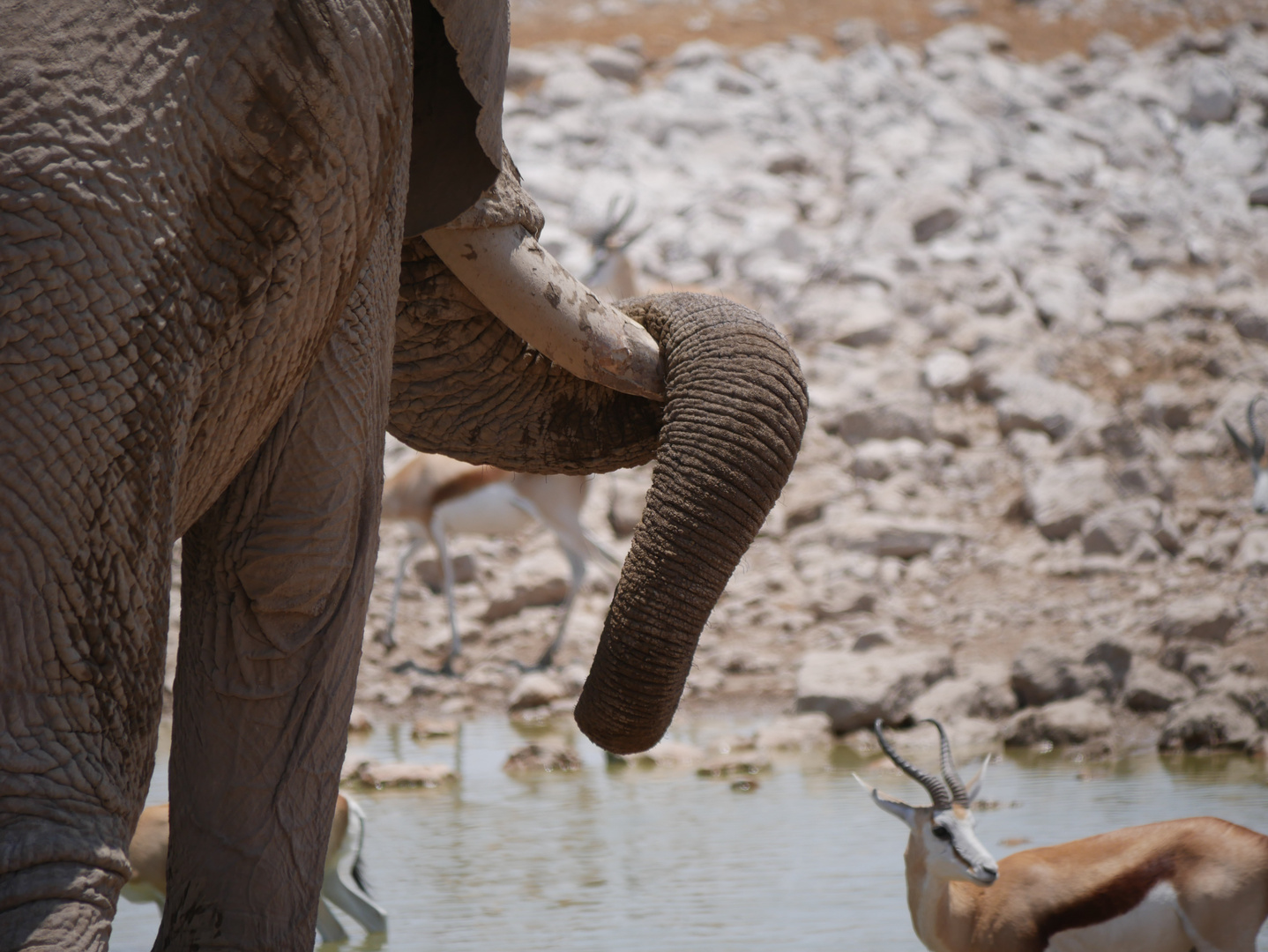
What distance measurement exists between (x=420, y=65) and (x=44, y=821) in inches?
52.8

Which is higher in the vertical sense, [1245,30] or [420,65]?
[420,65]

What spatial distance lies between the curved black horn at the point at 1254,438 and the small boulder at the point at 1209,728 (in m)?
5.46

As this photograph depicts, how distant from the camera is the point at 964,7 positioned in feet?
101

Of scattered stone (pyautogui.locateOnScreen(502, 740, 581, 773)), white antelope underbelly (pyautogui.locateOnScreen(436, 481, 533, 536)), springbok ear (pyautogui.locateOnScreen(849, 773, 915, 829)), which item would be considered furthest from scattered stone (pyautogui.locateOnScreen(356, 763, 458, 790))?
white antelope underbelly (pyautogui.locateOnScreen(436, 481, 533, 536))

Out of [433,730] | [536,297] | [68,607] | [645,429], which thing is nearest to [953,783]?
[645,429]

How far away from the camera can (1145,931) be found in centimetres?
526

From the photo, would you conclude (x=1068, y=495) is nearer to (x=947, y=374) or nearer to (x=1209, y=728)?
(x=947, y=374)

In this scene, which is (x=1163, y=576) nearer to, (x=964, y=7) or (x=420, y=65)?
(x=420, y=65)

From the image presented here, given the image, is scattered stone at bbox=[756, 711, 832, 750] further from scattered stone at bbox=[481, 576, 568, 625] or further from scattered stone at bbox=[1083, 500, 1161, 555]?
scattered stone at bbox=[1083, 500, 1161, 555]

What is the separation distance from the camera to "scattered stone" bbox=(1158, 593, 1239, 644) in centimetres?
1047

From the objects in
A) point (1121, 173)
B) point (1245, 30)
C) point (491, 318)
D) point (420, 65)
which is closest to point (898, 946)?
point (491, 318)

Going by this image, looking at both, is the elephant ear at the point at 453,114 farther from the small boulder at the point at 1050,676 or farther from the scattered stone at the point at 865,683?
the small boulder at the point at 1050,676

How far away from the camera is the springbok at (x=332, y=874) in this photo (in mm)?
5508

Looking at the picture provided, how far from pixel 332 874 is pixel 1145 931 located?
2798 mm
